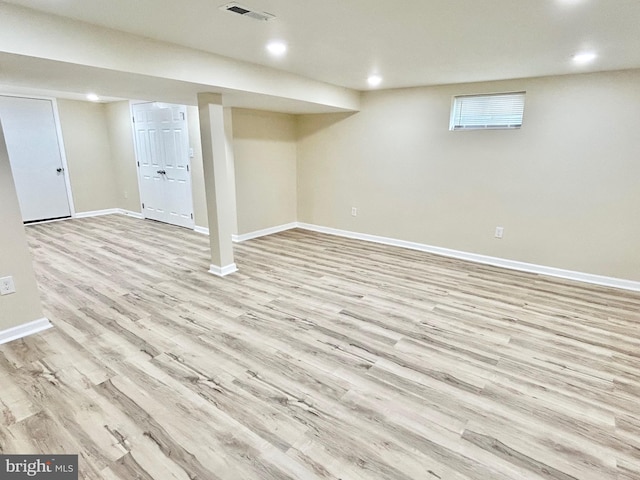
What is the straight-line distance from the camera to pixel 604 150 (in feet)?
11.7

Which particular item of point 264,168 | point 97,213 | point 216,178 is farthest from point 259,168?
point 97,213

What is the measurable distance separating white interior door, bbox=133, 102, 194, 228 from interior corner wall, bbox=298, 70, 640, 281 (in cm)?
209

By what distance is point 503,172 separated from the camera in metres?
4.18

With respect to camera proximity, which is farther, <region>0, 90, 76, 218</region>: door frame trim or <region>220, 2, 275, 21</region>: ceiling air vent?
<region>0, 90, 76, 218</region>: door frame trim

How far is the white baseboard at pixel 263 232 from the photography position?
538cm

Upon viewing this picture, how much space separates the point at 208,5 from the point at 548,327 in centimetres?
346


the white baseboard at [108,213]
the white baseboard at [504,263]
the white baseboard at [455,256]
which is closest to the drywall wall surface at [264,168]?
the white baseboard at [455,256]

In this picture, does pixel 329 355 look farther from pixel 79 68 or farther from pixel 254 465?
pixel 79 68

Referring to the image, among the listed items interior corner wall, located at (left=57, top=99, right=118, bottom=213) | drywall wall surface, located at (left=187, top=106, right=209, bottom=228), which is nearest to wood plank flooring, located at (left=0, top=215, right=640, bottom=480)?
drywall wall surface, located at (left=187, top=106, right=209, bottom=228)

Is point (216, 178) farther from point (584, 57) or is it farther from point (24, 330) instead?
point (584, 57)

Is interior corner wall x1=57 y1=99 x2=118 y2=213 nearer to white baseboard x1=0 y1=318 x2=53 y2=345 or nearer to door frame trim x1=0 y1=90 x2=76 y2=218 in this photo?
door frame trim x1=0 y1=90 x2=76 y2=218

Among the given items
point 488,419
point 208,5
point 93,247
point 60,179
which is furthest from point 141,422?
point 60,179

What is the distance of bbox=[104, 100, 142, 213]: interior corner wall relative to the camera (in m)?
6.55

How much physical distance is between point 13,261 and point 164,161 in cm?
381
